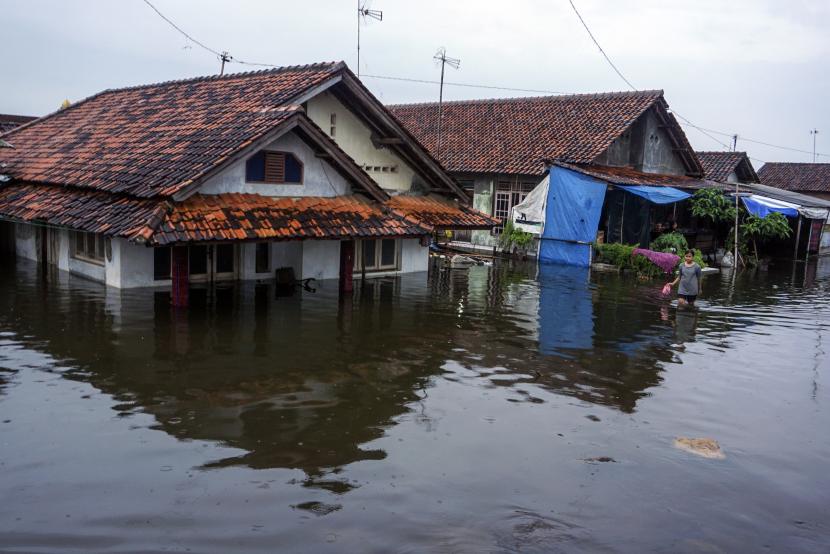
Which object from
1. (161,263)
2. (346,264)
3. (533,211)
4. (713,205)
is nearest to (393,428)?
(346,264)

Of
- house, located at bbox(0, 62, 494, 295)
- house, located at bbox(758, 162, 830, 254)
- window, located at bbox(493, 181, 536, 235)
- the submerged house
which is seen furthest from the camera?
house, located at bbox(758, 162, 830, 254)

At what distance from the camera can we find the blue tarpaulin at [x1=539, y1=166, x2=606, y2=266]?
83.5 feet

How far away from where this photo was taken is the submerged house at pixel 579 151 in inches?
1051

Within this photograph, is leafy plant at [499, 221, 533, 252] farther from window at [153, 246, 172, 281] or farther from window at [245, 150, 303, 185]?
window at [153, 246, 172, 281]

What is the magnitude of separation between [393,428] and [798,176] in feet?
177

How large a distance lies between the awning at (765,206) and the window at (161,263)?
21.7 metres

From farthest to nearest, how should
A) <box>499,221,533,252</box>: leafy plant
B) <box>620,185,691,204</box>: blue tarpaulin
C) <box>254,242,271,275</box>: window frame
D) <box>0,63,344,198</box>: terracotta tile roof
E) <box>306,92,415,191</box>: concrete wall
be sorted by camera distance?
<box>499,221,533,252</box>: leafy plant
<box>620,185,691,204</box>: blue tarpaulin
<box>306,92,415,191</box>: concrete wall
<box>254,242,271,275</box>: window frame
<box>0,63,344,198</box>: terracotta tile roof

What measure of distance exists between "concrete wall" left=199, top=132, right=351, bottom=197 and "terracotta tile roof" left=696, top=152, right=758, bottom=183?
22679mm

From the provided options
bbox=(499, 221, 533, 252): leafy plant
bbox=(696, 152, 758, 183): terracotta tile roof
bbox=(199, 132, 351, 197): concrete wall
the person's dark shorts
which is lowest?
the person's dark shorts

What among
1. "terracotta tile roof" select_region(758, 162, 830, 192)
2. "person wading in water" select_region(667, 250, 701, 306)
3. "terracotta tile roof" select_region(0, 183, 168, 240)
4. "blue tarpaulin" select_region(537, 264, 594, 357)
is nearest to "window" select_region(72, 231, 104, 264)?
"terracotta tile roof" select_region(0, 183, 168, 240)

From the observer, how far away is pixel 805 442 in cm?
933

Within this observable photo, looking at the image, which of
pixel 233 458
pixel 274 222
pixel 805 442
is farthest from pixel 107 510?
pixel 274 222

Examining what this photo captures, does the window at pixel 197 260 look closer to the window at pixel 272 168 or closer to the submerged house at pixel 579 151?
the window at pixel 272 168

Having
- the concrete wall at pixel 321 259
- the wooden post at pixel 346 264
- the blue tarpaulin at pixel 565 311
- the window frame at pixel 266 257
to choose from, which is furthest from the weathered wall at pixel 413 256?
the window frame at pixel 266 257
